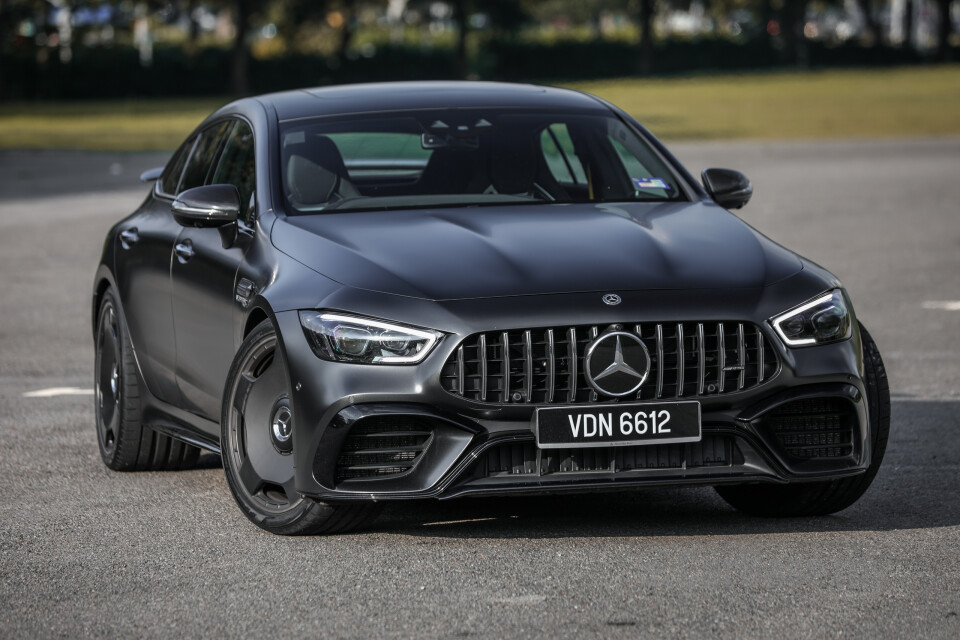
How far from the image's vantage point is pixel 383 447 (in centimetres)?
530

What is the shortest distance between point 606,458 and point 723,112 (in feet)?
143

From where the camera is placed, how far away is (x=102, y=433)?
7367mm

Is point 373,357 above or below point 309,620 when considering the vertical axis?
above

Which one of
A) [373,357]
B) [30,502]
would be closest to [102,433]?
[30,502]

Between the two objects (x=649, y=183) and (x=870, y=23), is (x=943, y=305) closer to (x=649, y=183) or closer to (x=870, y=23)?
(x=649, y=183)

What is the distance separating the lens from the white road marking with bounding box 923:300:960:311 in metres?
12.2

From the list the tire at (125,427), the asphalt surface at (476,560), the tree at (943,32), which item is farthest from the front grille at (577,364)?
the tree at (943,32)

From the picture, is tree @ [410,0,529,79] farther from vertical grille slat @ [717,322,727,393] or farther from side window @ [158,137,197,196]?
vertical grille slat @ [717,322,727,393]

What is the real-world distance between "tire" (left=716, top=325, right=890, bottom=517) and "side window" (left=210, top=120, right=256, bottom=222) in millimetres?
2104

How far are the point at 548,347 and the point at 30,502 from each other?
234 cm

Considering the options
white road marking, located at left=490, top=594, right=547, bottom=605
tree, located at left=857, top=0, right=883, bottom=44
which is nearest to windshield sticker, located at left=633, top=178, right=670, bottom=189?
white road marking, located at left=490, top=594, right=547, bottom=605

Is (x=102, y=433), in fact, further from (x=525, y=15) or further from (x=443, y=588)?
(x=525, y=15)

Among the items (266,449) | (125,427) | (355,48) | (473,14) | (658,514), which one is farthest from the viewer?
→ (355,48)

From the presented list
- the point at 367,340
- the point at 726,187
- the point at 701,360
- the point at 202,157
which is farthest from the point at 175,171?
the point at 701,360
